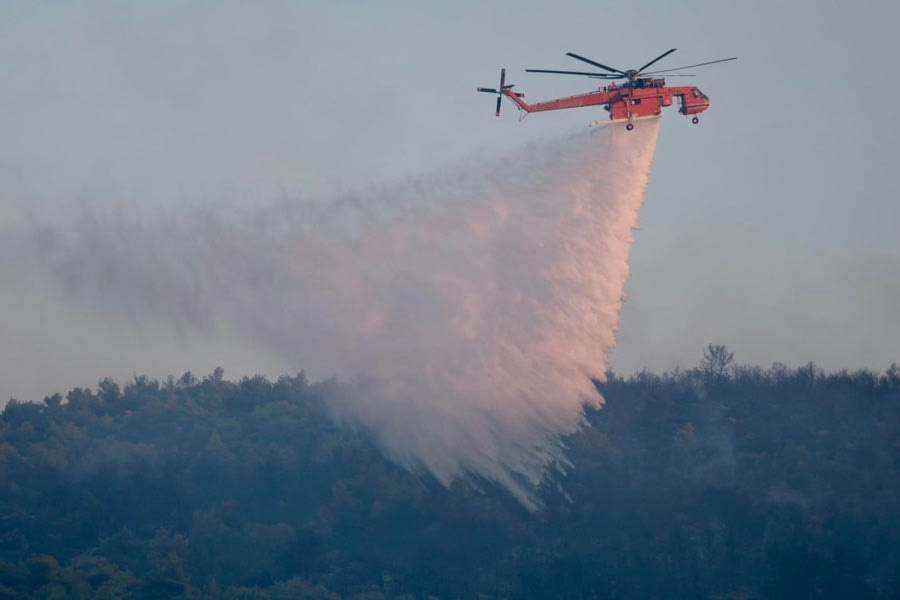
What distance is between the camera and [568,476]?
7519 cm

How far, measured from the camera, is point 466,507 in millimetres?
68875

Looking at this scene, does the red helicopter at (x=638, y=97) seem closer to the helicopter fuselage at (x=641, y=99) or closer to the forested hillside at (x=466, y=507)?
the helicopter fuselage at (x=641, y=99)

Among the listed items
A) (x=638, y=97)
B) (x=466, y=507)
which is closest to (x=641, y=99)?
(x=638, y=97)

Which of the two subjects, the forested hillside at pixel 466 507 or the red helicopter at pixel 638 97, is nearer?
the red helicopter at pixel 638 97

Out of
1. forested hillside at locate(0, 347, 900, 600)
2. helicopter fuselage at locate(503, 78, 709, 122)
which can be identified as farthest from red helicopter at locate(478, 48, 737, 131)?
forested hillside at locate(0, 347, 900, 600)

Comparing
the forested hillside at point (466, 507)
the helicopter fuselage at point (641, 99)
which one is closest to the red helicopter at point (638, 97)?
the helicopter fuselage at point (641, 99)

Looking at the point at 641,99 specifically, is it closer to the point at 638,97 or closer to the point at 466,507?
the point at 638,97

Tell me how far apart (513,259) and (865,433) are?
140ft

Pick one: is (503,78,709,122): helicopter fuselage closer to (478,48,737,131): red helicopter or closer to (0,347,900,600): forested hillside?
(478,48,737,131): red helicopter

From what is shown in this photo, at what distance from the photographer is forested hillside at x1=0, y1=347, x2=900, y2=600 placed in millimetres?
62906

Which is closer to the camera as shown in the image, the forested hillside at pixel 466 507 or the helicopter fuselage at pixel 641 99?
the helicopter fuselage at pixel 641 99

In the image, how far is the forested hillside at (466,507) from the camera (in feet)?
206

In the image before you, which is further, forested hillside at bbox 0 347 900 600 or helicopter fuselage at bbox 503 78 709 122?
forested hillside at bbox 0 347 900 600

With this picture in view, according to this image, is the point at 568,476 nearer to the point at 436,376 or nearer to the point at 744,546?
the point at 744,546
